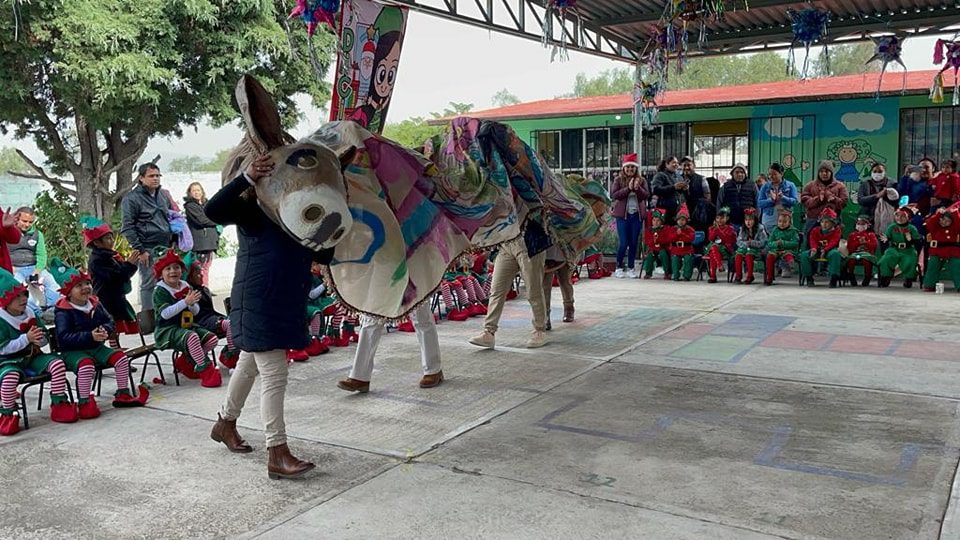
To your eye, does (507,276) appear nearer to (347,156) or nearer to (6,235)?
(347,156)

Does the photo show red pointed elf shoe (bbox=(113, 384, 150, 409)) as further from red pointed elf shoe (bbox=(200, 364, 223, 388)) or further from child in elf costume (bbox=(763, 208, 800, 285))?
child in elf costume (bbox=(763, 208, 800, 285))

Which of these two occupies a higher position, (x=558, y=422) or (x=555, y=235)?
(x=555, y=235)

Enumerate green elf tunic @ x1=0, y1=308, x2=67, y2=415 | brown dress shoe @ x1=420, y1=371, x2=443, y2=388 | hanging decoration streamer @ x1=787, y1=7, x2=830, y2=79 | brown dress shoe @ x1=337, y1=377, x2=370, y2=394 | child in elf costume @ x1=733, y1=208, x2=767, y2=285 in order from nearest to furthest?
green elf tunic @ x1=0, y1=308, x2=67, y2=415 → brown dress shoe @ x1=337, y1=377, x2=370, y2=394 → brown dress shoe @ x1=420, y1=371, x2=443, y2=388 → hanging decoration streamer @ x1=787, y1=7, x2=830, y2=79 → child in elf costume @ x1=733, y1=208, x2=767, y2=285

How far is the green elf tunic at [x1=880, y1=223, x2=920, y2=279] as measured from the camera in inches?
412

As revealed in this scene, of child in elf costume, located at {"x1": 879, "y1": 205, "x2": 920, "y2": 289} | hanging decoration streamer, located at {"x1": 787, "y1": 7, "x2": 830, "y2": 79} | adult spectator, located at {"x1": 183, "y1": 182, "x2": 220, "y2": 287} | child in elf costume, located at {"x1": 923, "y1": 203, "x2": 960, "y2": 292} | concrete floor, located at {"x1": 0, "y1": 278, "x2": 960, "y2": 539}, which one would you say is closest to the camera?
concrete floor, located at {"x1": 0, "y1": 278, "x2": 960, "y2": 539}

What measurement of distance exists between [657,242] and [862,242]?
275 centimetres

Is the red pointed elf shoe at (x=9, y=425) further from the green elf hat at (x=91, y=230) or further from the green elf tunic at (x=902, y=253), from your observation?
the green elf tunic at (x=902, y=253)

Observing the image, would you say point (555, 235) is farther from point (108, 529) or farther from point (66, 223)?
point (66, 223)

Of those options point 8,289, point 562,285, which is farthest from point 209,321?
point 562,285

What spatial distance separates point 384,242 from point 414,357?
238 cm

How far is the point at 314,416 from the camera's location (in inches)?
202

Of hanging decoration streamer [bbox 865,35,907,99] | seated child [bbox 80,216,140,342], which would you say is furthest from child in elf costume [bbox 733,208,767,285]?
seated child [bbox 80,216,140,342]

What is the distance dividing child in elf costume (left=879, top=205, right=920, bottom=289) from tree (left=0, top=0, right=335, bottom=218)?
8.42 meters

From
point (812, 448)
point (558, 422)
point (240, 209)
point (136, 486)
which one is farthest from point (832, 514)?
point (136, 486)
